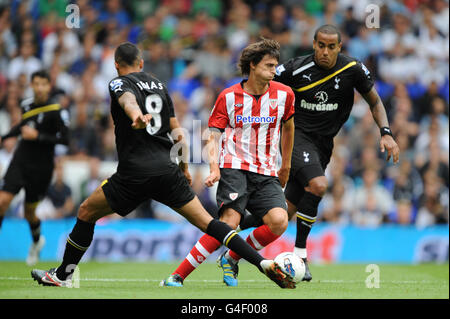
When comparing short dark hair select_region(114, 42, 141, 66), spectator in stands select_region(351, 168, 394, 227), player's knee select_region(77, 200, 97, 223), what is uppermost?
short dark hair select_region(114, 42, 141, 66)

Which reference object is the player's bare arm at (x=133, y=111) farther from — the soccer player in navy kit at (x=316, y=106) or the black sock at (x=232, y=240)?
the soccer player in navy kit at (x=316, y=106)

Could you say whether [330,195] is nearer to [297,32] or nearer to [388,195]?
[388,195]

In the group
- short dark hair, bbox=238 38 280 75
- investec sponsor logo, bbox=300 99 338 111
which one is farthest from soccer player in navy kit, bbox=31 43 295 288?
investec sponsor logo, bbox=300 99 338 111

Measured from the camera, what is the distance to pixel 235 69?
16.6m

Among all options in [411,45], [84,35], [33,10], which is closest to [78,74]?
[84,35]

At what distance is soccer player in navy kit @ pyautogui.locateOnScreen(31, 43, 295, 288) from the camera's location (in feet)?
23.3

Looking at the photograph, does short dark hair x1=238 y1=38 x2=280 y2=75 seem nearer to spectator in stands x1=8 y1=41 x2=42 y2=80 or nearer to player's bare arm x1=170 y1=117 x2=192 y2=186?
player's bare arm x1=170 y1=117 x2=192 y2=186

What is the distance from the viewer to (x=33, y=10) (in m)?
18.3

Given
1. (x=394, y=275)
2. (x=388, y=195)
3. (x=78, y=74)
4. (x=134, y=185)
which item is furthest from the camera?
(x=78, y=74)

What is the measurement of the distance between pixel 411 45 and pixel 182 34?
5.28 m

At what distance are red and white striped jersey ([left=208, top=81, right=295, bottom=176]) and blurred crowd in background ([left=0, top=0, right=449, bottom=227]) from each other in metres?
6.73

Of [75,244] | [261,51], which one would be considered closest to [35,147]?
[75,244]

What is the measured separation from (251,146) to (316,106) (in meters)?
1.39

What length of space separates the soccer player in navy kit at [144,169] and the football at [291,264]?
0.08 metres
